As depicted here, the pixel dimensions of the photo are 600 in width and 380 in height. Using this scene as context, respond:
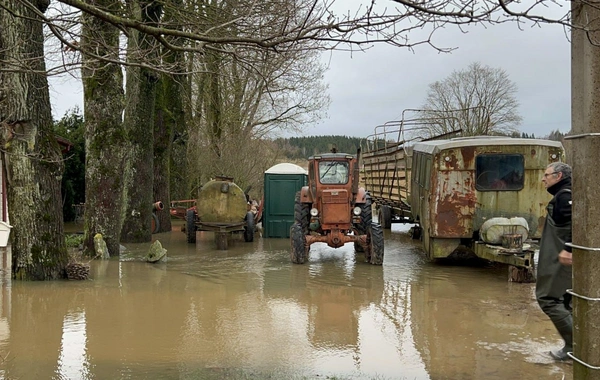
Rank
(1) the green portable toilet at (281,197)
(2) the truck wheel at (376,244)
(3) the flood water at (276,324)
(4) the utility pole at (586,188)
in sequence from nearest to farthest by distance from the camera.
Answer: (4) the utility pole at (586,188) → (3) the flood water at (276,324) → (2) the truck wheel at (376,244) → (1) the green portable toilet at (281,197)

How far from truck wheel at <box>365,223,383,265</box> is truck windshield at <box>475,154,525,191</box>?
194 centimetres

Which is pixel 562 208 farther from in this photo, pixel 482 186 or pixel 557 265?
pixel 482 186

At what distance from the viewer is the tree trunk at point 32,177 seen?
31.3 feet

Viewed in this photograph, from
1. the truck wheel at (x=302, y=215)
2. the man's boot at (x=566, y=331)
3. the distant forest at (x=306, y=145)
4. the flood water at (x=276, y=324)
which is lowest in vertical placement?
the flood water at (x=276, y=324)

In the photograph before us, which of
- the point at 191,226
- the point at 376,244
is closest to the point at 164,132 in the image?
the point at 191,226

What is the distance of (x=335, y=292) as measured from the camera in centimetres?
934

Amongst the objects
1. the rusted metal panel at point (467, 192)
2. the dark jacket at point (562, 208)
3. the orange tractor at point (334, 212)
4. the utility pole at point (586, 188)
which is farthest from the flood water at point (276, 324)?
the utility pole at point (586, 188)

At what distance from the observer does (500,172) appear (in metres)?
10.9

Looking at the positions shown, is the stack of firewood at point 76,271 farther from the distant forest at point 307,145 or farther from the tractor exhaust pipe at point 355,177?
the distant forest at point 307,145

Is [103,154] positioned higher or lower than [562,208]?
higher

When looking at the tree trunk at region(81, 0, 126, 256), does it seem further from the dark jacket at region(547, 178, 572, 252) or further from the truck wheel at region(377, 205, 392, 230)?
the dark jacket at region(547, 178, 572, 252)

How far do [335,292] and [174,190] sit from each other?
13651 mm

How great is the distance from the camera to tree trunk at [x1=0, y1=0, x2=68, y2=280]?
953 centimetres

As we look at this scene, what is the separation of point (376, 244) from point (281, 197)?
19.3ft
